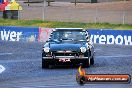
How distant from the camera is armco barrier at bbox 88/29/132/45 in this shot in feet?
103

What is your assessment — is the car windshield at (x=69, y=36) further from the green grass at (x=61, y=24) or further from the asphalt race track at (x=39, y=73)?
the green grass at (x=61, y=24)

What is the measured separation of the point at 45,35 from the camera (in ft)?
110

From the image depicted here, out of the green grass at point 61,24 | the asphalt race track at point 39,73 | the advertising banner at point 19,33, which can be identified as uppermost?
the asphalt race track at point 39,73

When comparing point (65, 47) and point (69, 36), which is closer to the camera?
point (65, 47)

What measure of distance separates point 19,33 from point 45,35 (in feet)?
6.28

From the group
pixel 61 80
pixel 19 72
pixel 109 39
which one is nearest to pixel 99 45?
pixel 109 39

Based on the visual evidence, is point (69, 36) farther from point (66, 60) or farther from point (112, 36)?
point (112, 36)

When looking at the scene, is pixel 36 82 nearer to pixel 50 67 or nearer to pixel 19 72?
pixel 19 72

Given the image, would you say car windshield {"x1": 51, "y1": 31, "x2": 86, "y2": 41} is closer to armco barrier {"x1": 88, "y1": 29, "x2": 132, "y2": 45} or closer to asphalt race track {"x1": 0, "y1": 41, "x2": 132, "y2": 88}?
asphalt race track {"x1": 0, "y1": 41, "x2": 132, "y2": 88}

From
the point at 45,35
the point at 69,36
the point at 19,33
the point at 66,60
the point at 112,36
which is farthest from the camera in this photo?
the point at 19,33

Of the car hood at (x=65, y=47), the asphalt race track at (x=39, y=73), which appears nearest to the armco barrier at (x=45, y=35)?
the asphalt race track at (x=39, y=73)

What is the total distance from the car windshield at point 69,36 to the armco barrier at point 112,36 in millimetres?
11883

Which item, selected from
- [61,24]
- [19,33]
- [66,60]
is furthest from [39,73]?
[61,24]

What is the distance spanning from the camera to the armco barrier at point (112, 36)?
103 ft
